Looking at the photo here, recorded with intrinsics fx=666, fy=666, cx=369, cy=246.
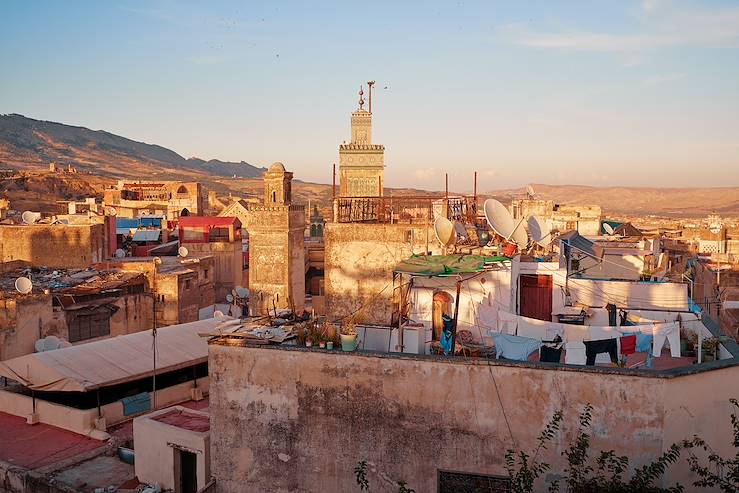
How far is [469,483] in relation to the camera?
7.57 m

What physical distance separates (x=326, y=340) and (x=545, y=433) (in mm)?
2794

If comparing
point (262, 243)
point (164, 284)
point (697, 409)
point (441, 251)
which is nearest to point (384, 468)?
point (697, 409)

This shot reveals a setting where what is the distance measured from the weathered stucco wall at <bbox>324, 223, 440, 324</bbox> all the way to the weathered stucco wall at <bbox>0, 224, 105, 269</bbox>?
42.8 ft

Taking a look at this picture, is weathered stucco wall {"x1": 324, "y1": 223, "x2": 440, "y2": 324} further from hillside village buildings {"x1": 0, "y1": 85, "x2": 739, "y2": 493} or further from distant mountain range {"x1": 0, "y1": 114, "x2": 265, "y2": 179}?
distant mountain range {"x1": 0, "y1": 114, "x2": 265, "y2": 179}

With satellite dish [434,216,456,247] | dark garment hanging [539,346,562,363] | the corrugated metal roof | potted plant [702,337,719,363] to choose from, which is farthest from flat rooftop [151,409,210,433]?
the corrugated metal roof

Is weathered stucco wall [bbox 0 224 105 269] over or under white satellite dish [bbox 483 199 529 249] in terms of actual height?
under

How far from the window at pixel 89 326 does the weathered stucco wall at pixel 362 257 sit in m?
8.78

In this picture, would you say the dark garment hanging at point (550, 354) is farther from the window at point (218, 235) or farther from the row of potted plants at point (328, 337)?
the window at point (218, 235)

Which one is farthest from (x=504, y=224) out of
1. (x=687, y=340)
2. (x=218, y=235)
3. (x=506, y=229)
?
(x=218, y=235)

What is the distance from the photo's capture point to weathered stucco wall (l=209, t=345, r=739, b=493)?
7.12 metres

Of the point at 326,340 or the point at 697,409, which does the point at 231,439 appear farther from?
the point at 697,409

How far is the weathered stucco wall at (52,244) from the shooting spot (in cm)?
2380

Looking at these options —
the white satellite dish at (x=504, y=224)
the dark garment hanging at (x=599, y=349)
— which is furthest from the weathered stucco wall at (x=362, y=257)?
the dark garment hanging at (x=599, y=349)

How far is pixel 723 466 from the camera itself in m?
7.25
